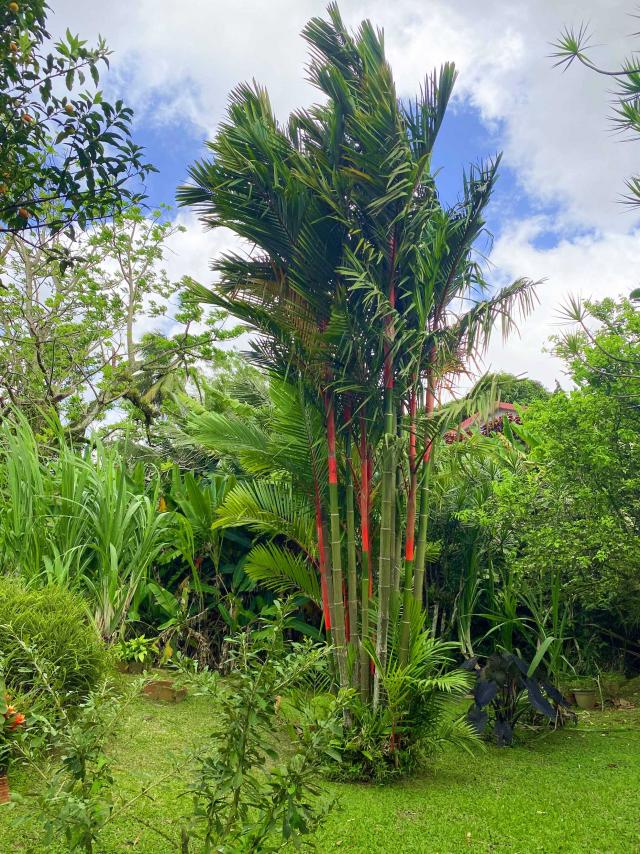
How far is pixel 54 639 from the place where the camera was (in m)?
4.01

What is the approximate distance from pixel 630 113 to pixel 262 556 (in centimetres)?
439

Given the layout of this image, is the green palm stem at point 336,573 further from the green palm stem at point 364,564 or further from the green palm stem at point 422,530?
the green palm stem at point 422,530

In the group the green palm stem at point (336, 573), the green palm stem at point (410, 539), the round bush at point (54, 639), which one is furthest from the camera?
the green palm stem at point (336, 573)

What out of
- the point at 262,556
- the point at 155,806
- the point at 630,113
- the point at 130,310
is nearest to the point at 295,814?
the point at 155,806

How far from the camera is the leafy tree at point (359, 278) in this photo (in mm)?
4520

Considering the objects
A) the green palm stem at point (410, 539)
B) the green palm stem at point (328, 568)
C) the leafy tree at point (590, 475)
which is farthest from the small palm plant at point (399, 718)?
the leafy tree at point (590, 475)

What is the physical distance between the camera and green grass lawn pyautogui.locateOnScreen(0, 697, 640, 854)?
3145 millimetres

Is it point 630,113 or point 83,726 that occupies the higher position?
point 630,113

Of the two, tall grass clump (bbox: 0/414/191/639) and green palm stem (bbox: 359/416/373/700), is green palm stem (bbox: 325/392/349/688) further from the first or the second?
tall grass clump (bbox: 0/414/191/639)

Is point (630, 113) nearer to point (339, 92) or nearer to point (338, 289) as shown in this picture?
point (339, 92)

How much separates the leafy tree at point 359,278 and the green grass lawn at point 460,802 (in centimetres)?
79

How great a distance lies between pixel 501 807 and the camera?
12.2 ft

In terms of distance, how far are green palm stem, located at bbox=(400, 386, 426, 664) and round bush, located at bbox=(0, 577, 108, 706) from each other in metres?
1.91

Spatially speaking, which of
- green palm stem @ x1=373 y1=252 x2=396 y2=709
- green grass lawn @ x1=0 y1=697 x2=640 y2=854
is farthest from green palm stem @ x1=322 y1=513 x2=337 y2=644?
green grass lawn @ x1=0 y1=697 x2=640 y2=854
